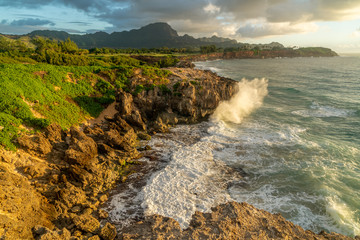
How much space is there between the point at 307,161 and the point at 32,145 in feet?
89.3

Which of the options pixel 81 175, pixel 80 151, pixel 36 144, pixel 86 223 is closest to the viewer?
pixel 86 223

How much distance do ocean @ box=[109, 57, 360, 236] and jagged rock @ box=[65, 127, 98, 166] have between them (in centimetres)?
485

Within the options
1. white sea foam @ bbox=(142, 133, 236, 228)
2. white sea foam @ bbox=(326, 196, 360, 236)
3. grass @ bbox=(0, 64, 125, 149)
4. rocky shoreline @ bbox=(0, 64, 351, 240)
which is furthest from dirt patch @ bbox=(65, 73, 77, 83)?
white sea foam @ bbox=(326, 196, 360, 236)

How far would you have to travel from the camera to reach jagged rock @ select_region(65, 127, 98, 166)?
16812 millimetres

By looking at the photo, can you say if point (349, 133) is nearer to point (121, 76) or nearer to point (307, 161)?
point (307, 161)

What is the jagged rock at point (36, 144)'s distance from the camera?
1641 cm

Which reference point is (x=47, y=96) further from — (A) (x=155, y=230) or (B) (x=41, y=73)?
(A) (x=155, y=230)

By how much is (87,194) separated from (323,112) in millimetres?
43143

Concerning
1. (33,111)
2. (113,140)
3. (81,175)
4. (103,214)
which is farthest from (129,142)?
(33,111)

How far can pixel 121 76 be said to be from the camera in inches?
1379

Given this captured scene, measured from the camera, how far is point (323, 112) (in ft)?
125

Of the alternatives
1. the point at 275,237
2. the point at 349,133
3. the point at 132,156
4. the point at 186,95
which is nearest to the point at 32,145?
the point at 132,156

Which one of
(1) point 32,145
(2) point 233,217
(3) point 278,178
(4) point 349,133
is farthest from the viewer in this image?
(4) point 349,133

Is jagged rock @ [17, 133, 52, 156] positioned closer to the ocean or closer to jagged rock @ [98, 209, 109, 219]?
the ocean
